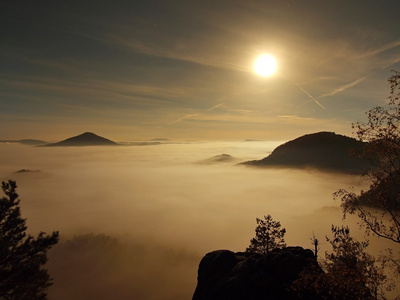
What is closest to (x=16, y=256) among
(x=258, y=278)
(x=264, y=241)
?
(x=258, y=278)

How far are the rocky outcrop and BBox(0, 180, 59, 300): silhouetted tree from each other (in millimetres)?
20780

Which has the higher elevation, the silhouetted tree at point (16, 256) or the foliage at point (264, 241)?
the silhouetted tree at point (16, 256)

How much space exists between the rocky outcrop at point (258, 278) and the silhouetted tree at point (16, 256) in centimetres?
2078

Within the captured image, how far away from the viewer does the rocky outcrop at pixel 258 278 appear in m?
29.4

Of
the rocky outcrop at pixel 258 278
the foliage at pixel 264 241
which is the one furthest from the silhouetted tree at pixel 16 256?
the foliage at pixel 264 241

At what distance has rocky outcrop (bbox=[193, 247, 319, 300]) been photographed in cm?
2941

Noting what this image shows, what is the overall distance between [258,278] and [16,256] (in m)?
28.5

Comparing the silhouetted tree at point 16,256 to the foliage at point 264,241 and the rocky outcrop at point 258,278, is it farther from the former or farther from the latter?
the foliage at point 264,241

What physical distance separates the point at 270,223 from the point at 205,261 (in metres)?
19.5

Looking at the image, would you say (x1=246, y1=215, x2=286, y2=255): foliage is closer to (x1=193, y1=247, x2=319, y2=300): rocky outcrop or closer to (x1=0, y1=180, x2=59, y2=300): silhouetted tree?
(x1=193, y1=247, x2=319, y2=300): rocky outcrop

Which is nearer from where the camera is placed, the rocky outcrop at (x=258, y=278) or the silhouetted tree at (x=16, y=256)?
the silhouetted tree at (x=16, y=256)

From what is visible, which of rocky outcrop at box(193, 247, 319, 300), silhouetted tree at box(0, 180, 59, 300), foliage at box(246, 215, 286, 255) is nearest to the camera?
silhouetted tree at box(0, 180, 59, 300)

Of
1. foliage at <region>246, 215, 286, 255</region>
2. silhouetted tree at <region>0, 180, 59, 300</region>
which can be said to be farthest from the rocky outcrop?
silhouetted tree at <region>0, 180, 59, 300</region>

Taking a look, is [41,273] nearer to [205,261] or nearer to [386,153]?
[205,261]
